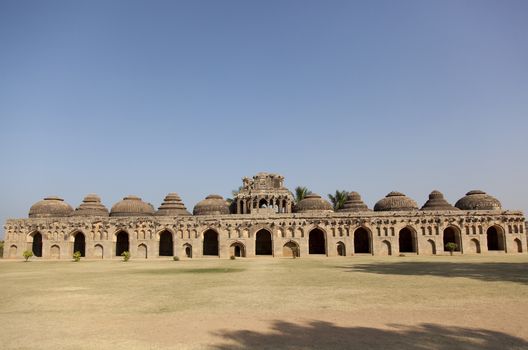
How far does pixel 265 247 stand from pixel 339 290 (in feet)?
114

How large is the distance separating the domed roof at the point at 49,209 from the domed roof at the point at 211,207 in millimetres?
16515

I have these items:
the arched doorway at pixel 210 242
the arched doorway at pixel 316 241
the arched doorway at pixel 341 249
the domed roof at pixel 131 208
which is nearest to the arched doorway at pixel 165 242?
the domed roof at pixel 131 208

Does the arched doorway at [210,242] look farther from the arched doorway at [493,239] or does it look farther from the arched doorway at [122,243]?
the arched doorway at [493,239]

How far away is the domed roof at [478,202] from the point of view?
160ft

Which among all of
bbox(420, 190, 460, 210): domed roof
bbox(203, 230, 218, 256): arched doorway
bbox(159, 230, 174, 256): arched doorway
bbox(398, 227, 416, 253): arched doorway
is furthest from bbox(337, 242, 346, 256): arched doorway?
bbox(159, 230, 174, 256): arched doorway

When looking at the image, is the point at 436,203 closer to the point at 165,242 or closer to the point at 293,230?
the point at 293,230

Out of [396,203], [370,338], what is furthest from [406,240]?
[370,338]

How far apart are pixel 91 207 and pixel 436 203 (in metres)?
43.6

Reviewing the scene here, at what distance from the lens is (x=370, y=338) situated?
8.88 metres

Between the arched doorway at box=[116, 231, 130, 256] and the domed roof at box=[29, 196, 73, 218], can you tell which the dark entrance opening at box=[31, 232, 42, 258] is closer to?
the domed roof at box=[29, 196, 73, 218]

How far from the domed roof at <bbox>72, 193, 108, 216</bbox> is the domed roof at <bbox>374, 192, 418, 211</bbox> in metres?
35.2

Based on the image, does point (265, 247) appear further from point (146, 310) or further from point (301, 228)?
point (146, 310)

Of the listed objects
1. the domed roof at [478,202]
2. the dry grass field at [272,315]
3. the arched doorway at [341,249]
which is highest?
the domed roof at [478,202]

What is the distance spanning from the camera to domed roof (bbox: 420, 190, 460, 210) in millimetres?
49344
